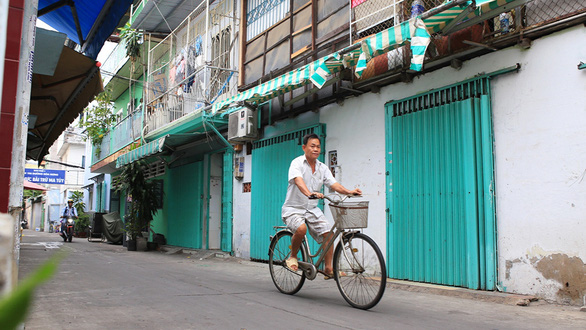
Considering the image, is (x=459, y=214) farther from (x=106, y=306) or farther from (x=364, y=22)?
(x=106, y=306)

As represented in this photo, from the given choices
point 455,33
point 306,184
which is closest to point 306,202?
point 306,184

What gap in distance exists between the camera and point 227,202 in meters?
12.1

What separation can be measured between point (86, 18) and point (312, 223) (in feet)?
15.2

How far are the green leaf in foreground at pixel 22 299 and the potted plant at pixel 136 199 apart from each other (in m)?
14.9

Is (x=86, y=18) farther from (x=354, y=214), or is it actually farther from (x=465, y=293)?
(x=465, y=293)

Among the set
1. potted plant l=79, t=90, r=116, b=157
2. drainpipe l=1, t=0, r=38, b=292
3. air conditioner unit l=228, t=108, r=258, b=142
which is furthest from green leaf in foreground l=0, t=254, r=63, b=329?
potted plant l=79, t=90, r=116, b=157

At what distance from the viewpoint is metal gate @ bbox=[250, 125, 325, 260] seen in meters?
9.99

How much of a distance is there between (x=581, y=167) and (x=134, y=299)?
16.9ft

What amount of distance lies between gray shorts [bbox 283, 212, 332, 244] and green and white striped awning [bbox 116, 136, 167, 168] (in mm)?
7942

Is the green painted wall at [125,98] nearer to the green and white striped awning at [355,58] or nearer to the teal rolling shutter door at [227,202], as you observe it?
the teal rolling shutter door at [227,202]

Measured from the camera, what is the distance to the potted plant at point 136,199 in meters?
14.8

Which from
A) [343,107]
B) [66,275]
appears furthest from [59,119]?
[343,107]

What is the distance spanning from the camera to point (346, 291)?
198 inches

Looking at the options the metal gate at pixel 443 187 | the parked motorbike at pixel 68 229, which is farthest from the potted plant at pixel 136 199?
the metal gate at pixel 443 187
